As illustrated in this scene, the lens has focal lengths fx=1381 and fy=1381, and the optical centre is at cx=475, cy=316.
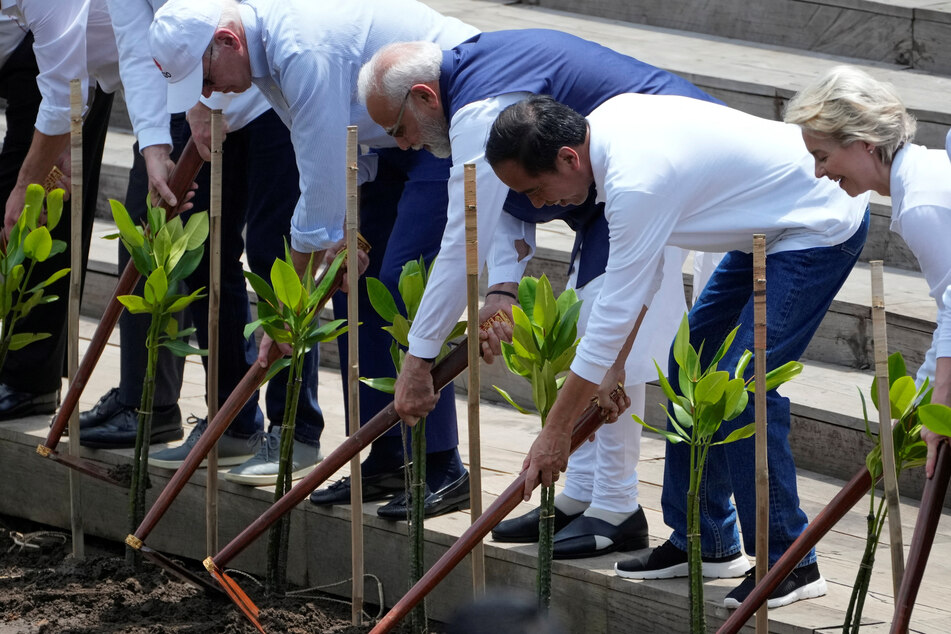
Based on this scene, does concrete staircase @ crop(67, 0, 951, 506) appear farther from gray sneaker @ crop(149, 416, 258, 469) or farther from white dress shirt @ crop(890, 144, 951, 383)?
white dress shirt @ crop(890, 144, 951, 383)

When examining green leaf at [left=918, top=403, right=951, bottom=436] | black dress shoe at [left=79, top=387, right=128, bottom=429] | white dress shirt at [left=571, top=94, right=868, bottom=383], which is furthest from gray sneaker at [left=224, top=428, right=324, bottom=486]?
green leaf at [left=918, top=403, right=951, bottom=436]

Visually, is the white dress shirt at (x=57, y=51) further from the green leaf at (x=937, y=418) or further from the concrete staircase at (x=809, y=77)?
the green leaf at (x=937, y=418)

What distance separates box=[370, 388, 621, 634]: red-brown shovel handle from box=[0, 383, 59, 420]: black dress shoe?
1905mm

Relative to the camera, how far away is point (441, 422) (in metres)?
3.33

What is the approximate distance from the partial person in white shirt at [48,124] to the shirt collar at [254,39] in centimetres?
86

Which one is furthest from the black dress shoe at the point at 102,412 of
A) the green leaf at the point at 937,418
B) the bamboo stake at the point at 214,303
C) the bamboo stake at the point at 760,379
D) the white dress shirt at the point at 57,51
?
the green leaf at the point at 937,418

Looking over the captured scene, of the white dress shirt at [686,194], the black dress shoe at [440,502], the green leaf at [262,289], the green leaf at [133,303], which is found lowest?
the black dress shoe at [440,502]

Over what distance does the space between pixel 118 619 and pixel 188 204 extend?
3.47 ft

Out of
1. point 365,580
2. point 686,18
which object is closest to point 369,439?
point 365,580

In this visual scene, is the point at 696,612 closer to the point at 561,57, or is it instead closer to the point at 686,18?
the point at 561,57

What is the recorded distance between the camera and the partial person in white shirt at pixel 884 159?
2350 mm

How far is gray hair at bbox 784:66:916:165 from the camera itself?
7.94 feet

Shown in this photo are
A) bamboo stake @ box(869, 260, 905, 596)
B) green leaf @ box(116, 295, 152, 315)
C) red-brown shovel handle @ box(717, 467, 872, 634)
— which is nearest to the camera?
bamboo stake @ box(869, 260, 905, 596)

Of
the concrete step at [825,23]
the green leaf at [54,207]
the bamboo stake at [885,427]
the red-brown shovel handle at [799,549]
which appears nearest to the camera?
the bamboo stake at [885,427]
